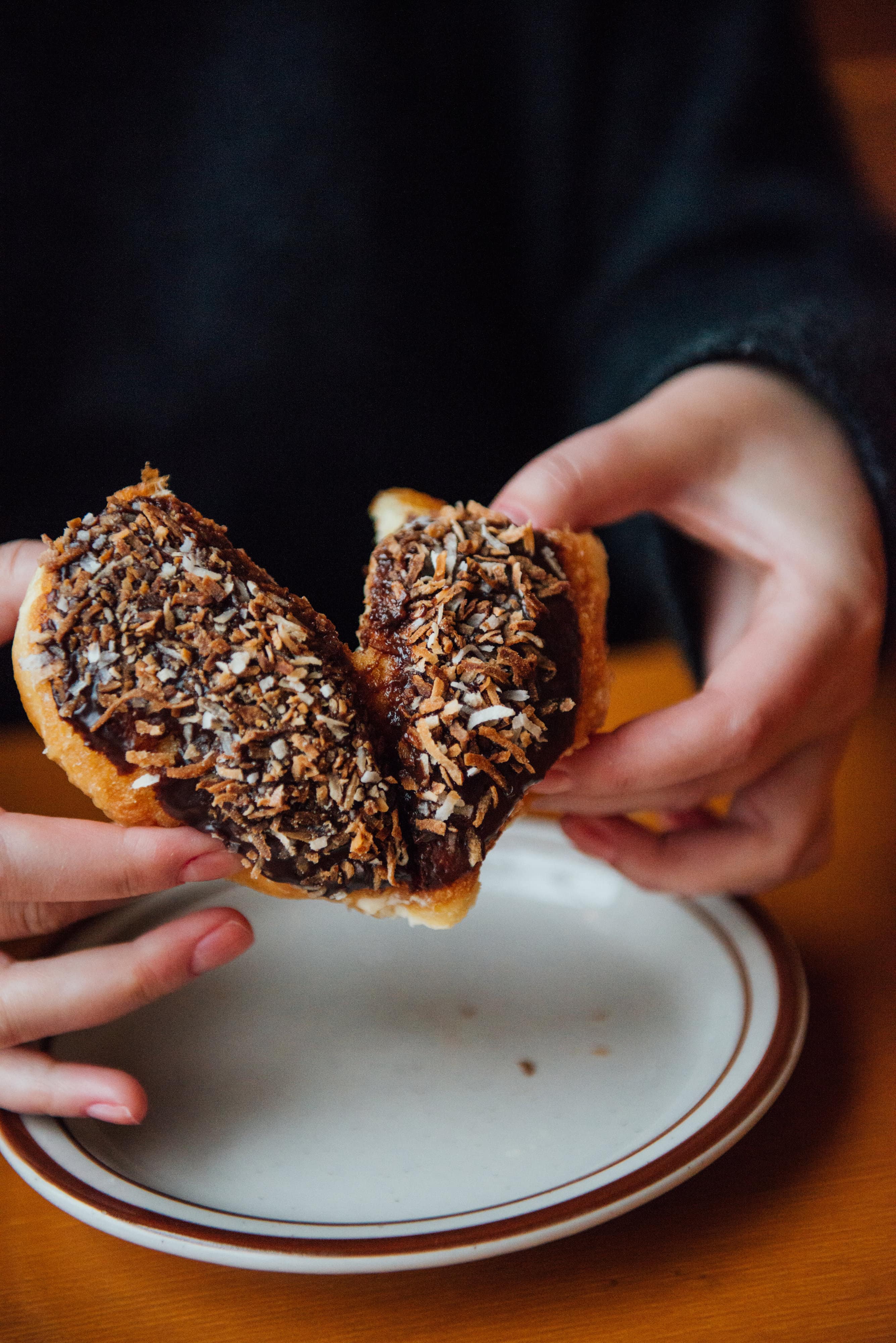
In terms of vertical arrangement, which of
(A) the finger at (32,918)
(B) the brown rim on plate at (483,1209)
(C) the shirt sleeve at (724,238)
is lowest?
(B) the brown rim on plate at (483,1209)

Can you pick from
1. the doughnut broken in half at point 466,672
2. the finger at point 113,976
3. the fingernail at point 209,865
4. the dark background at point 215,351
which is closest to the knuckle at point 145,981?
the finger at point 113,976

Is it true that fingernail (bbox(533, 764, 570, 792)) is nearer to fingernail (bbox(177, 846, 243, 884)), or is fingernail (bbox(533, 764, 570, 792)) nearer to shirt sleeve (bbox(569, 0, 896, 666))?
fingernail (bbox(177, 846, 243, 884))

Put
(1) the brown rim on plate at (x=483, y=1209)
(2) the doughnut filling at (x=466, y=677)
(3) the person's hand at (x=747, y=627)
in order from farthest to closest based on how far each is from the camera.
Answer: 1. (3) the person's hand at (x=747, y=627)
2. (2) the doughnut filling at (x=466, y=677)
3. (1) the brown rim on plate at (x=483, y=1209)

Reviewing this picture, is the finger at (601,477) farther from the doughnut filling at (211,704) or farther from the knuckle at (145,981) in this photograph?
the knuckle at (145,981)

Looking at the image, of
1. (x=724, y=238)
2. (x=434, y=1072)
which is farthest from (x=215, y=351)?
(x=434, y=1072)

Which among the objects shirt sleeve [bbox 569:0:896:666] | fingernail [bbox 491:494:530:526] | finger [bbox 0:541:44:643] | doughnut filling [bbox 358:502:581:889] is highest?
shirt sleeve [bbox 569:0:896:666]

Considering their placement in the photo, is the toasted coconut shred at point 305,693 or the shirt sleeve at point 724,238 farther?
the shirt sleeve at point 724,238

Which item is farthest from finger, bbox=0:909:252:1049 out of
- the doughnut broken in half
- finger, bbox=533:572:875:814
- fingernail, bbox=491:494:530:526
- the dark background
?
the dark background

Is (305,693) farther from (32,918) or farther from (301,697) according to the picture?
(32,918)
